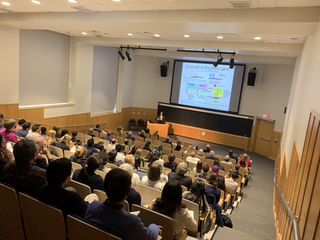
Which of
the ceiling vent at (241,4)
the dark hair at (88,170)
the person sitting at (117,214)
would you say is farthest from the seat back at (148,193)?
the ceiling vent at (241,4)

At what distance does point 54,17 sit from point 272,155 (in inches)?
446

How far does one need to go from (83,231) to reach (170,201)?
983 mm

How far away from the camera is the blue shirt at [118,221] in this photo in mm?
1872

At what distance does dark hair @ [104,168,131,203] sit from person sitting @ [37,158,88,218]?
474 mm

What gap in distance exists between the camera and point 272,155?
12.1m

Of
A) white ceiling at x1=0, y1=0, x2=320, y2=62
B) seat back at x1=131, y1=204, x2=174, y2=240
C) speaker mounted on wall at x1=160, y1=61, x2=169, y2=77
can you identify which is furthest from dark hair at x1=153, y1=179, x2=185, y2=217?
speaker mounted on wall at x1=160, y1=61, x2=169, y2=77

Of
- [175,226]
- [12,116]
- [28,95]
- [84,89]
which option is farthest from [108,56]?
[175,226]

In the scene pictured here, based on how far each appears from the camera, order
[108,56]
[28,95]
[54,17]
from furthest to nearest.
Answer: [108,56], [28,95], [54,17]

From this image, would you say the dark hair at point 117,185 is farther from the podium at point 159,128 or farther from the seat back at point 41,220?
the podium at point 159,128

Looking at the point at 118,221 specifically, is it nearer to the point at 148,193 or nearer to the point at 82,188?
the point at 82,188

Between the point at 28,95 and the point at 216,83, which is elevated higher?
the point at 216,83

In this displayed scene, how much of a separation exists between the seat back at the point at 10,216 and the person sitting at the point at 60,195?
0.32m

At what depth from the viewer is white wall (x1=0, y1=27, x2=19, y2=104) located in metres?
8.16

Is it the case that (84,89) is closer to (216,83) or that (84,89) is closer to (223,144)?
(216,83)
